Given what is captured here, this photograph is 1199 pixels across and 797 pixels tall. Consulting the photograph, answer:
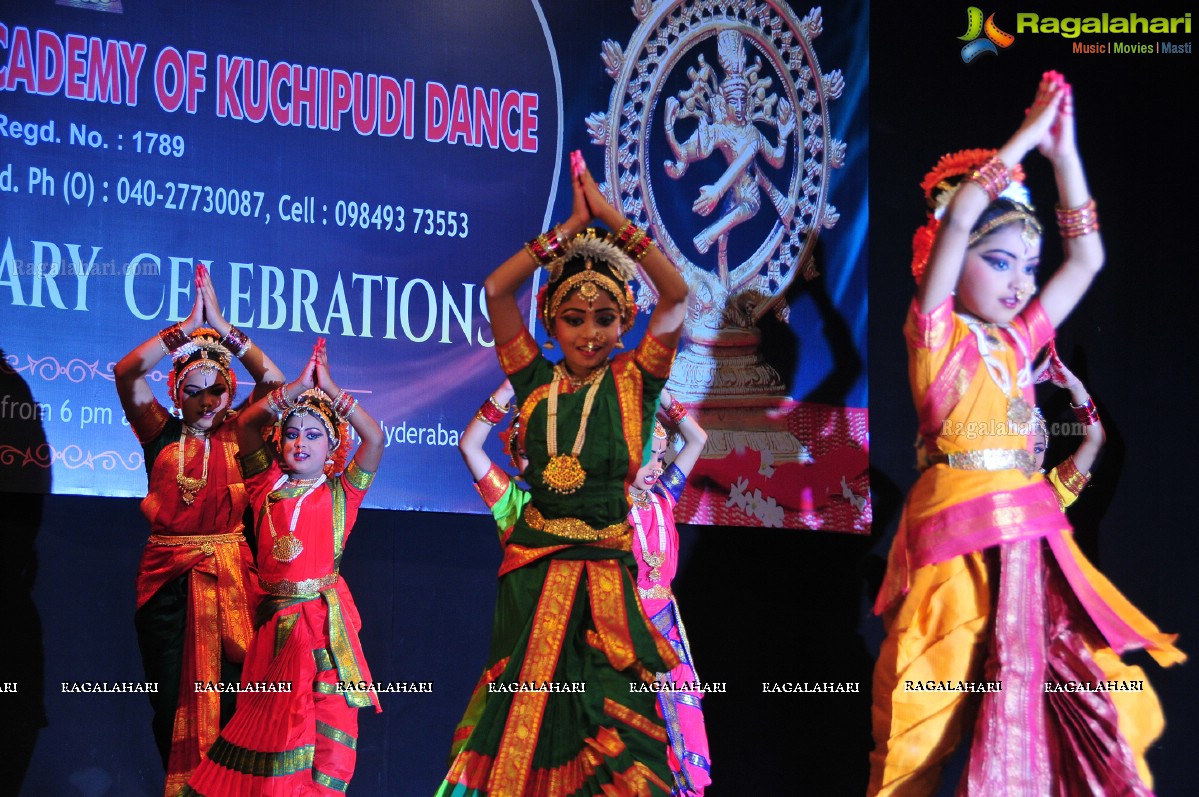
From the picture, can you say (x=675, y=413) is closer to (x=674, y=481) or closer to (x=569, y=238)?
(x=674, y=481)

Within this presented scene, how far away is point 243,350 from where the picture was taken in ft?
15.4

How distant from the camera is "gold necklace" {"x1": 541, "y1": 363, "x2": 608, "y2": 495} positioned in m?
3.58

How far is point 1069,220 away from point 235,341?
2745 millimetres

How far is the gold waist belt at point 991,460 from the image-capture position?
3.82 m

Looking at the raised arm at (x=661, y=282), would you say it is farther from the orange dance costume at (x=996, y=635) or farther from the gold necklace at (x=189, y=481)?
the gold necklace at (x=189, y=481)

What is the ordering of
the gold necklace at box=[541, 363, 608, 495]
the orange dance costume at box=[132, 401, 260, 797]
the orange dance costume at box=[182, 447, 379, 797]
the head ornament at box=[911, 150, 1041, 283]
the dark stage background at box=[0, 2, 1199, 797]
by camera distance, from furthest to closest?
the dark stage background at box=[0, 2, 1199, 797] < the orange dance costume at box=[132, 401, 260, 797] < the orange dance costume at box=[182, 447, 379, 797] < the head ornament at box=[911, 150, 1041, 283] < the gold necklace at box=[541, 363, 608, 495]

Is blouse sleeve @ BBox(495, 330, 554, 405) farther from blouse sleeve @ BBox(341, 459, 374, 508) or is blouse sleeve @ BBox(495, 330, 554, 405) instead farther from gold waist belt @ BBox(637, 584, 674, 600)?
gold waist belt @ BBox(637, 584, 674, 600)

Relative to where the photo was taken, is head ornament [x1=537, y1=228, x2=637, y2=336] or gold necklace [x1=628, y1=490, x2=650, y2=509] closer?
head ornament [x1=537, y1=228, x2=637, y2=336]

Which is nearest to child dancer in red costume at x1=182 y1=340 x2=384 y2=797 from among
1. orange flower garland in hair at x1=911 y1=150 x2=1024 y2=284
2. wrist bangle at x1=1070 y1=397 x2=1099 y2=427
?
orange flower garland in hair at x1=911 y1=150 x2=1024 y2=284

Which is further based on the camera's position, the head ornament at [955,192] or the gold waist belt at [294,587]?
the gold waist belt at [294,587]

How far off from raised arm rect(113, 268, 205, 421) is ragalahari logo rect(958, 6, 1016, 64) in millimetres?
3211

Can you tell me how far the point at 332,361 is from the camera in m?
4.97

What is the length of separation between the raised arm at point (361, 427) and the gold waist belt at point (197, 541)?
577mm

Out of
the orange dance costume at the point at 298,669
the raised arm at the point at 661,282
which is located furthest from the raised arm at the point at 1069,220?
the orange dance costume at the point at 298,669
